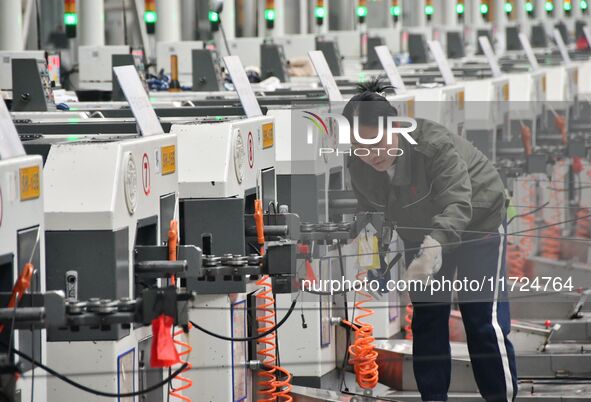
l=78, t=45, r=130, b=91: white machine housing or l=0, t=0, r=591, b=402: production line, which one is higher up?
l=78, t=45, r=130, b=91: white machine housing

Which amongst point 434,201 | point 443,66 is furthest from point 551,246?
point 443,66

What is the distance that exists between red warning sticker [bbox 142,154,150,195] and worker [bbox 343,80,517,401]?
30.7 inches

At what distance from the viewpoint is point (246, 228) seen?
519 cm

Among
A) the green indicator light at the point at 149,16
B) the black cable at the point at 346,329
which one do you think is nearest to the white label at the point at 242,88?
the black cable at the point at 346,329

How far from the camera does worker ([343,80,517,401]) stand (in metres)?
4.73

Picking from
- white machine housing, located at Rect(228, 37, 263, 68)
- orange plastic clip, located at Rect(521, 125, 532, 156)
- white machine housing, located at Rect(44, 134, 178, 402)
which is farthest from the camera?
white machine housing, located at Rect(228, 37, 263, 68)

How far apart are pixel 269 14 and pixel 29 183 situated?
537 inches

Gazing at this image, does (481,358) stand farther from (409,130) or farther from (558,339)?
(558,339)

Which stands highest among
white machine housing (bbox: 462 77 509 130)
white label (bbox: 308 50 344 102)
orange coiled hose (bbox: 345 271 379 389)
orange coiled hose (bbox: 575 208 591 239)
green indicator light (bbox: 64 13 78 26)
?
green indicator light (bbox: 64 13 78 26)

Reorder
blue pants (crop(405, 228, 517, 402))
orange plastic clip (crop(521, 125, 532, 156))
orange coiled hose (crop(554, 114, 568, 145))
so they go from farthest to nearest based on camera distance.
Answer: orange coiled hose (crop(554, 114, 568, 145)) < orange plastic clip (crop(521, 125, 532, 156)) < blue pants (crop(405, 228, 517, 402))

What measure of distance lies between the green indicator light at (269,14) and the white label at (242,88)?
36.7ft

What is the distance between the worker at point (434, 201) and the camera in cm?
473

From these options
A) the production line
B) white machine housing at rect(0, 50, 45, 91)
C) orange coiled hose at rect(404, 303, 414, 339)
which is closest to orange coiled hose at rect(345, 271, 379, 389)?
the production line

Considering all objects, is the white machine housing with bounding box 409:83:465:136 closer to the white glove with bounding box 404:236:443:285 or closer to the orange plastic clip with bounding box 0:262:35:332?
the white glove with bounding box 404:236:443:285
